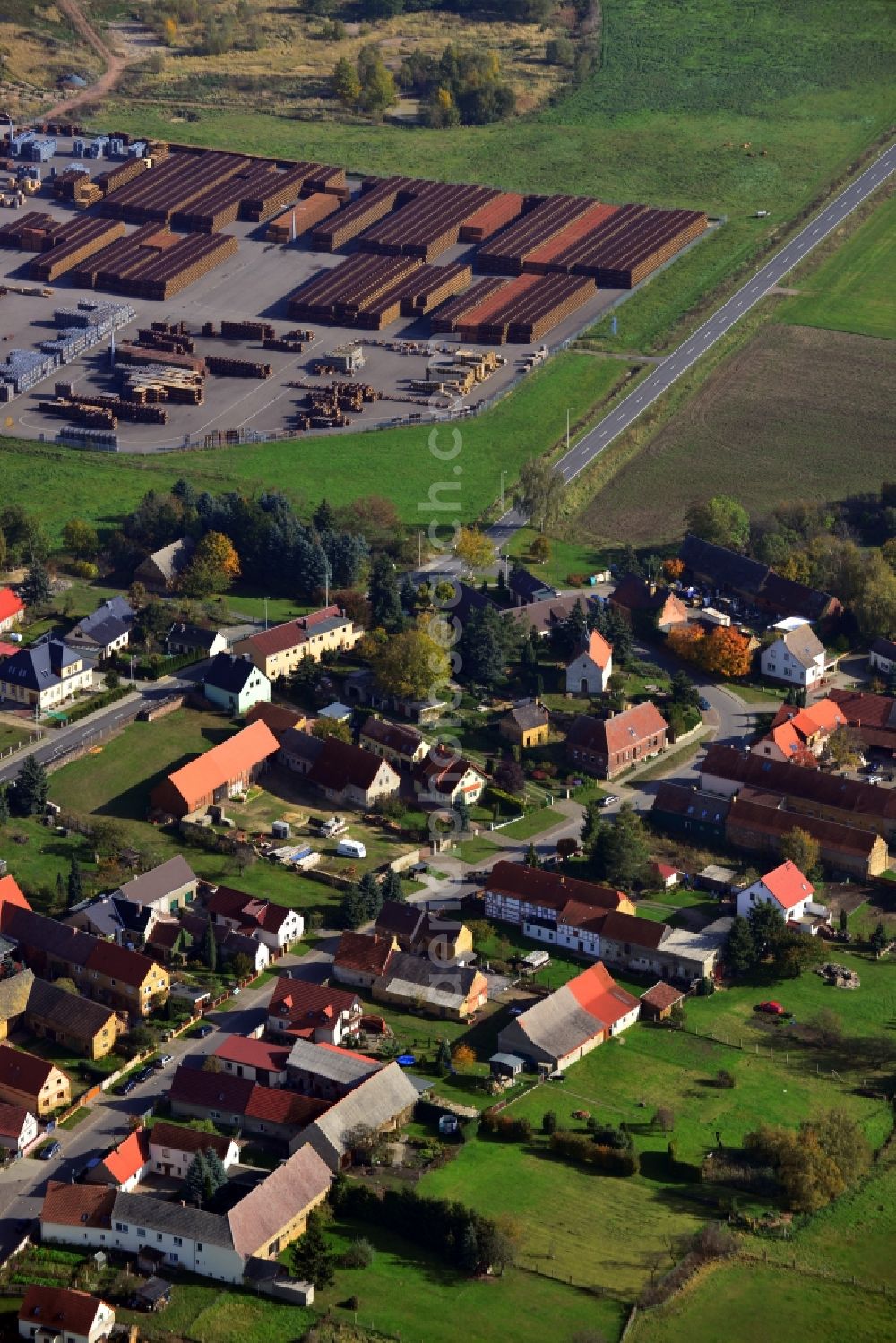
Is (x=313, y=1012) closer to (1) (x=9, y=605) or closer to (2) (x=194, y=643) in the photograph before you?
(2) (x=194, y=643)

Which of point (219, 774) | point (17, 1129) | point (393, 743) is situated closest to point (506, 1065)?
point (17, 1129)

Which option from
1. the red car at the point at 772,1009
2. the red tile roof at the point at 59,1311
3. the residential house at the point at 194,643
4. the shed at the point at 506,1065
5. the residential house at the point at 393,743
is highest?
the residential house at the point at 194,643

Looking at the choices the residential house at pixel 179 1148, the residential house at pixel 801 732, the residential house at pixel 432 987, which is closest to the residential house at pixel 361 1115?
the residential house at pixel 179 1148

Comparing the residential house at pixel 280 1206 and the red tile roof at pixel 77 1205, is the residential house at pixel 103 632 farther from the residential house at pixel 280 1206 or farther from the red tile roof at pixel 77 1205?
the residential house at pixel 280 1206

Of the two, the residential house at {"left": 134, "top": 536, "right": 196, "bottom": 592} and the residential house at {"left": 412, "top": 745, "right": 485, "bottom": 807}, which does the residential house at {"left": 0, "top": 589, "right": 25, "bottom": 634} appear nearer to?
the residential house at {"left": 134, "top": 536, "right": 196, "bottom": 592}

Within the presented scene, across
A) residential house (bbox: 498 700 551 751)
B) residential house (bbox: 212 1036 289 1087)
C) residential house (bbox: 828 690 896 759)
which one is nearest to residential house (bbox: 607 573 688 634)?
residential house (bbox: 828 690 896 759)

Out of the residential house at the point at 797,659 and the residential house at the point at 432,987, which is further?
the residential house at the point at 797,659

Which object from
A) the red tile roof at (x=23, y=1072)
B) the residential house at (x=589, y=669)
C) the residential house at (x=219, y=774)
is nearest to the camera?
the red tile roof at (x=23, y=1072)
